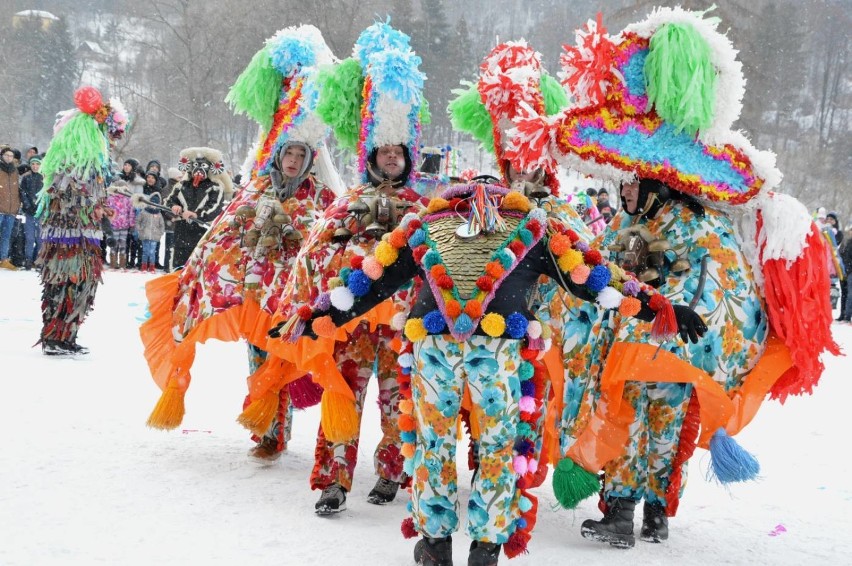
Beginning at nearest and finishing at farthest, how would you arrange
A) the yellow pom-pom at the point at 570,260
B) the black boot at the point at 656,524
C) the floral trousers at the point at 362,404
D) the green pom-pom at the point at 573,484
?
the yellow pom-pom at the point at 570,260 < the green pom-pom at the point at 573,484 < the black boot at the point at 656,524 < the floral trousers at the point at 362,404

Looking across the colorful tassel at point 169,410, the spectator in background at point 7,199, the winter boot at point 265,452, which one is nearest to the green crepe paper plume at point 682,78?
the winter boot at point 265,452

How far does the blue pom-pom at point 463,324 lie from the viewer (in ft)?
10.5

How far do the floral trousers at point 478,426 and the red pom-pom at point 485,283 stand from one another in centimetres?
19

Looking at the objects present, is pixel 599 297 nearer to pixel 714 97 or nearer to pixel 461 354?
pixel 461 354

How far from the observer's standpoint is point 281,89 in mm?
5098

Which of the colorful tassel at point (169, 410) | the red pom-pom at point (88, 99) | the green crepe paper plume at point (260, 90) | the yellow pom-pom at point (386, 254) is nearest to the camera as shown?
the yellow pom-pom at point (386, 254)

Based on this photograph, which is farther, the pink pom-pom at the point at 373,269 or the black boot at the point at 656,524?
the black boot at the point at 656,524

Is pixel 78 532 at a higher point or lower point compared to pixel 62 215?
lower

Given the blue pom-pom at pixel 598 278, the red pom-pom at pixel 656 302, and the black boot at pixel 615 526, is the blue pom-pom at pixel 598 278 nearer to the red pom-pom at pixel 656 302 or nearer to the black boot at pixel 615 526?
the red pom-pom at pixel 656 302

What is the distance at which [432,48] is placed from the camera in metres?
33.9

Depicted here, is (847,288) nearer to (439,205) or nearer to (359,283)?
(439,205)

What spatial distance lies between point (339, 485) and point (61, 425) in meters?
2.21

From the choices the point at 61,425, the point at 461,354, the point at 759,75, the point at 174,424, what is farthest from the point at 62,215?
the point at 759,75

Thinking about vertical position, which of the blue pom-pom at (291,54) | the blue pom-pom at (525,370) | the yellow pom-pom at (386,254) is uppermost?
the blue pom-pom at (291,54)
